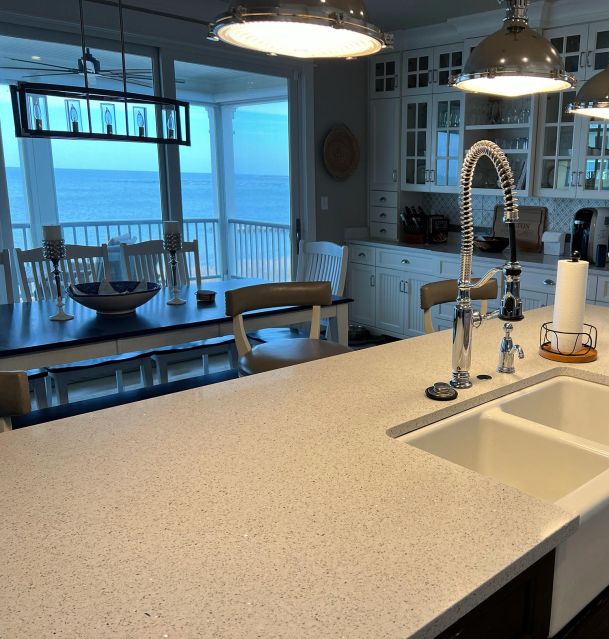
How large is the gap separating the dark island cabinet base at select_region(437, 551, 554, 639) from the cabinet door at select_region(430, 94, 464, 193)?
14.2ft

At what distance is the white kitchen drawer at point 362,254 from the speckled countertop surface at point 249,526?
3.95 metres

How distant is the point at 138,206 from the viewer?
453 cm

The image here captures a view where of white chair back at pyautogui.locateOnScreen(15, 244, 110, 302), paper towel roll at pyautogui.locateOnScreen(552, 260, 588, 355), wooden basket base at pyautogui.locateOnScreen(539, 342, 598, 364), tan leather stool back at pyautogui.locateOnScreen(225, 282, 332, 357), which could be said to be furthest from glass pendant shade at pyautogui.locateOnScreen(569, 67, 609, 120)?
white chair back at pyautogui.locateOnScreen(15, 244, 110, 302)

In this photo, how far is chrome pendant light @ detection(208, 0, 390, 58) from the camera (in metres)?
1.15

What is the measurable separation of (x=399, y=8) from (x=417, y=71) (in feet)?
2.43

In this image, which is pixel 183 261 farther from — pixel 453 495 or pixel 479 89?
pixel 453 495

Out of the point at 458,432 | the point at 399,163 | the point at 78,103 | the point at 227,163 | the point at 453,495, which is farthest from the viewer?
the point at 227,163

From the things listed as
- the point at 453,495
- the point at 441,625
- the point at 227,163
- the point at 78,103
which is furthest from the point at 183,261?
the point at 441,625

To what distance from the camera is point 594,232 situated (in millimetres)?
4090

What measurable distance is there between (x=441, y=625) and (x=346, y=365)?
1.06 metres

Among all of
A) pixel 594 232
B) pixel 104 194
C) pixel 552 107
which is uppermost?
pixel 552 107

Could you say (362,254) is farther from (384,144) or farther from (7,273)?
→ (7,273)

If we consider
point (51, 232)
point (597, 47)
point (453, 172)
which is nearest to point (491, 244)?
point (453, 172)

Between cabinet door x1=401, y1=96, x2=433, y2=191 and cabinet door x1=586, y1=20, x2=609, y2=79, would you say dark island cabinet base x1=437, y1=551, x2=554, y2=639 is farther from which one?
cabinet door x1=401, y1=96, x2=433, y2=191
